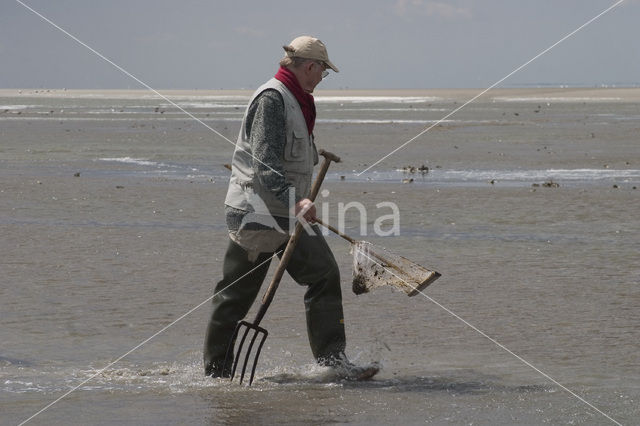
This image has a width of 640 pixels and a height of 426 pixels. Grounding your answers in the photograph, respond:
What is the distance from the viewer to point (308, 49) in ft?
18.8

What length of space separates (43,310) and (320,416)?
3034mm

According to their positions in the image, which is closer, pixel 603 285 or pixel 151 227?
pixel 603 285

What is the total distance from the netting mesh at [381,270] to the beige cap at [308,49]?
3.38 ft

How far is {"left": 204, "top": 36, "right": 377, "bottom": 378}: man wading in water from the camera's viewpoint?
5.67m

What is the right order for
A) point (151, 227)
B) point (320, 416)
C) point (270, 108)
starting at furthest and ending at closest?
point (151, 227), point (270, 108), point (320, 416)

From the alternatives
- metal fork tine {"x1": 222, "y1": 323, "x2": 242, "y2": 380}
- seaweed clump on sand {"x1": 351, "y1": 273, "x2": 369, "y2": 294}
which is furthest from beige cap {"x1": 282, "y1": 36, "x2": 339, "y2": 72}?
metal fork tine {"x1": 222, "y1": 323, "x2": 242, "y2": 380}

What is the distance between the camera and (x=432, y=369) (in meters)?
6.29

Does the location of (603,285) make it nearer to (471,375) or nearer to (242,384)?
(471,375)

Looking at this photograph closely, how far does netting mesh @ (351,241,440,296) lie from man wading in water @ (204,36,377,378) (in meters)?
0.29

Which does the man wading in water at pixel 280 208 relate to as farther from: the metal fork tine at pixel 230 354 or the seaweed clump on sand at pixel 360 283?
the seaweed clump on sand at pixel 360 283

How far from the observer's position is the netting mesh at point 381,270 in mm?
6136

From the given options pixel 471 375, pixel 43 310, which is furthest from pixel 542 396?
pixel 43 310

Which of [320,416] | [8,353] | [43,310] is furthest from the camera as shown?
[43,310]

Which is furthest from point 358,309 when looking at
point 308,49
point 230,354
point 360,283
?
point 308,49
